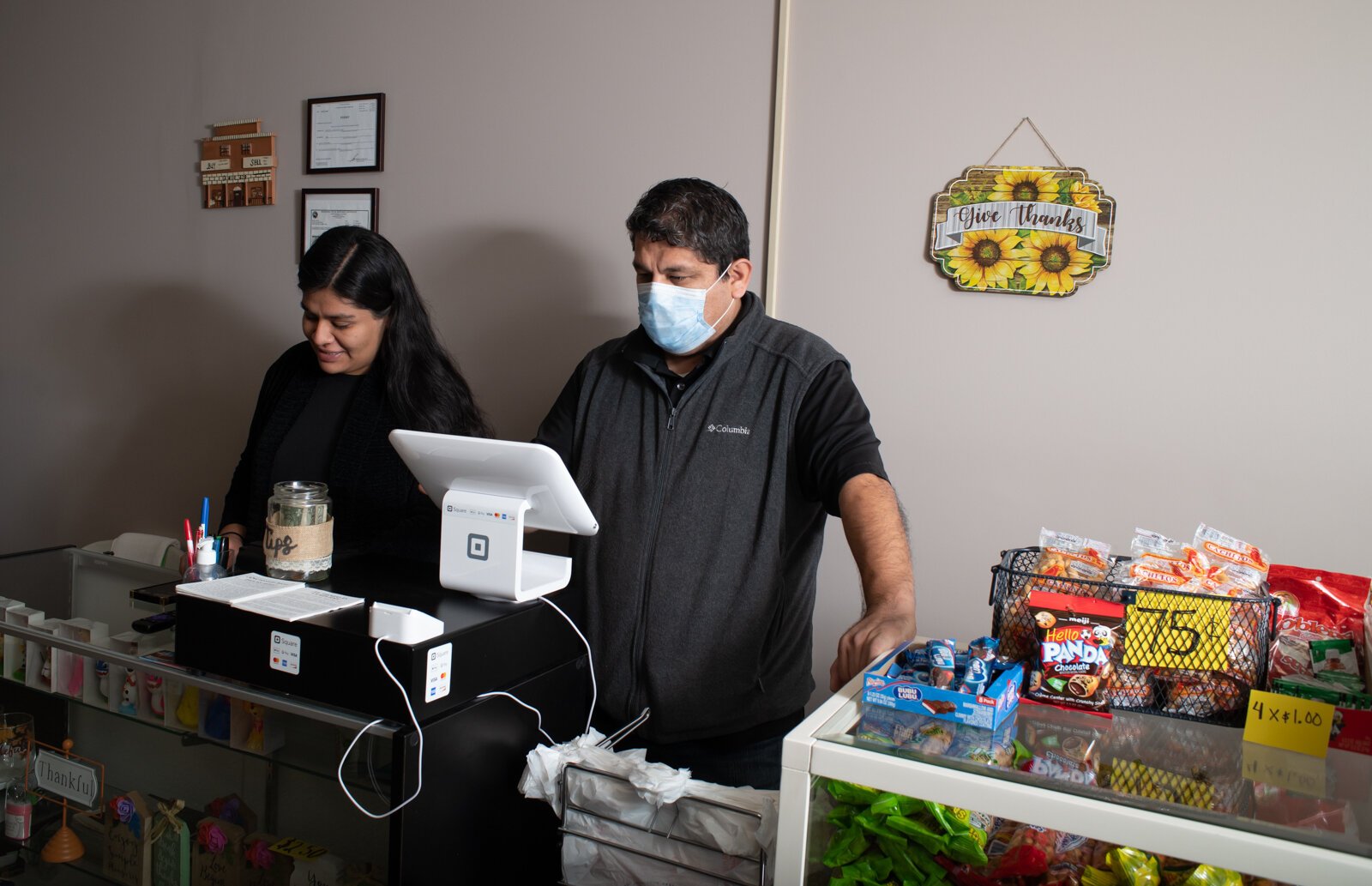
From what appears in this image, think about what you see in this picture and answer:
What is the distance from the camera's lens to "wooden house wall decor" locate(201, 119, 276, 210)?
3.01 meters

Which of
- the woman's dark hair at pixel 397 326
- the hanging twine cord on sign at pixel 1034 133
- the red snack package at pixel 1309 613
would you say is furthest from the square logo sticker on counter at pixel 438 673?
the hanging twine cord on sign at pixel 1034 133

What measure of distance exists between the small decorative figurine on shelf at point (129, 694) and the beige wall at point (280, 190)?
4.39ft

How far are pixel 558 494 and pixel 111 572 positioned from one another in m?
1.03

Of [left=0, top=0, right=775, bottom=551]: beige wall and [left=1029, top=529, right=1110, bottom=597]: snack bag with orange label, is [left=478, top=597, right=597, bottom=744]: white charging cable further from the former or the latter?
[left=0, top=0, right=775, bottom=551]: beige wall

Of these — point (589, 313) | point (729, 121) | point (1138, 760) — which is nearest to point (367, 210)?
point (589, 313)

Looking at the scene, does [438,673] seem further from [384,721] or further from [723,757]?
[723,757]

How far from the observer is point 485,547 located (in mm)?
1426

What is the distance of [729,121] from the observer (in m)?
2.35

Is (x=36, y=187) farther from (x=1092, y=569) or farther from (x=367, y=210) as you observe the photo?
(x=1092, y=569)

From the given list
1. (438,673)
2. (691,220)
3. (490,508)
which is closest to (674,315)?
(691,220)

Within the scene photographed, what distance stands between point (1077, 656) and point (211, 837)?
4.09ft

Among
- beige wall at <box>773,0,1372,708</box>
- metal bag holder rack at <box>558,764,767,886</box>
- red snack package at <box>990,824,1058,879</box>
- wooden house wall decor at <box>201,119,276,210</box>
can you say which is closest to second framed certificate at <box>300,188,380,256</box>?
wooden house wall decor at <box>201,119,276,210</box>

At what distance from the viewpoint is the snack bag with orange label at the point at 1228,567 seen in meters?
1.20

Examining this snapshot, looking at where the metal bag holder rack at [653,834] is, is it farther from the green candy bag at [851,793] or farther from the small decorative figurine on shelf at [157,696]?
the small decorative figurine on shelf at [157,696]
